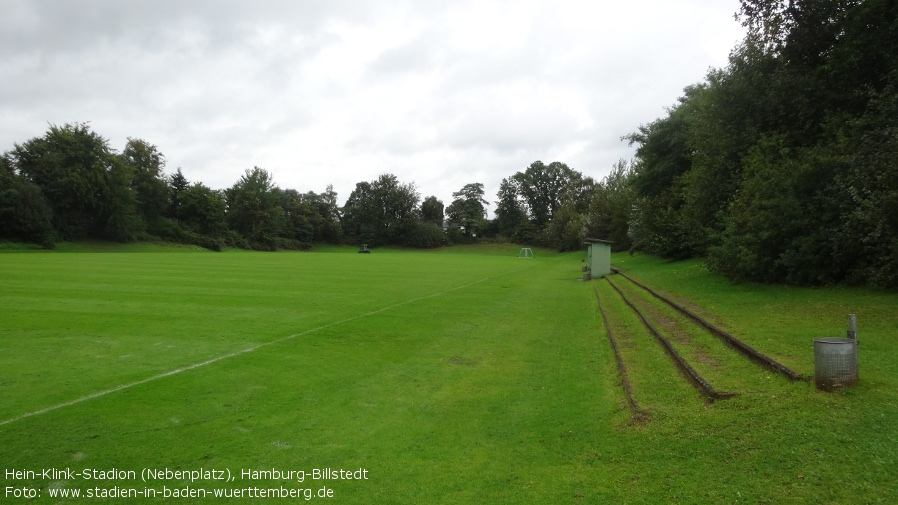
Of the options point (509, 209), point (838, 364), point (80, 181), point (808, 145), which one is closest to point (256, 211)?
point (80, 181)

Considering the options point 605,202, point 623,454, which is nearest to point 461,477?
point 623,454

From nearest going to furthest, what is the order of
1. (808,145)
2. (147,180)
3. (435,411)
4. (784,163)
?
1. (435,411)
2. (784,163)
3. (808,145)
4. (147,180)

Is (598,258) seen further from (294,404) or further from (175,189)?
(175,189)

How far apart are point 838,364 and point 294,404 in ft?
22.2

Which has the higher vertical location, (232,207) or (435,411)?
(232,207)

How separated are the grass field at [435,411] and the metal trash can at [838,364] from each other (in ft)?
0.52

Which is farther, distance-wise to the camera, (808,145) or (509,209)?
(509,209)

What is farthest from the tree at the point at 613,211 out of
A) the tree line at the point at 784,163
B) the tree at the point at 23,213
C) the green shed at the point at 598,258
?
the tree at the point at 23,213

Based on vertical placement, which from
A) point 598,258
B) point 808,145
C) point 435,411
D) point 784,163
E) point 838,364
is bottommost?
point 435,411

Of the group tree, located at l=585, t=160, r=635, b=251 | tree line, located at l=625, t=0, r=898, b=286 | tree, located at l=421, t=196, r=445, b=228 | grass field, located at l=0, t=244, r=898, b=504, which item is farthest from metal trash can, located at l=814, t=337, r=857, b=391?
tree, located at l=421, t=196, r=445, b=228

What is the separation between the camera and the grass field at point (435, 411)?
4.82m

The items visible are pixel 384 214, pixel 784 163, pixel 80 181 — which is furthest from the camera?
pixel 384 214

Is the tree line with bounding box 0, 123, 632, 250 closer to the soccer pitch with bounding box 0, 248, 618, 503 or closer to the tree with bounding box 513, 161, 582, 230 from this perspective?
the tree with bounding box 513, 161, 582, 230

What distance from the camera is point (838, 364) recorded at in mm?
5902
